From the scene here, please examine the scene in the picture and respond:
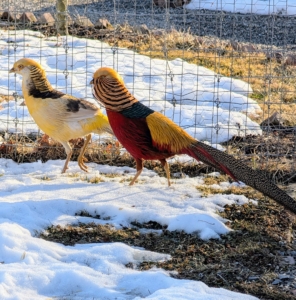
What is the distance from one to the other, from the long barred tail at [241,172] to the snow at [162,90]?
3.45ft

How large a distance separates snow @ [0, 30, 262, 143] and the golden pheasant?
1.38ft

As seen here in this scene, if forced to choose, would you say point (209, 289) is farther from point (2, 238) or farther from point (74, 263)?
point (2, 238)

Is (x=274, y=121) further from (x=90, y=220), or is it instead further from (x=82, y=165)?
(x=90, y=220)

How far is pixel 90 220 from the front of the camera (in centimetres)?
438

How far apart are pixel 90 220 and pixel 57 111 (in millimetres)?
1209

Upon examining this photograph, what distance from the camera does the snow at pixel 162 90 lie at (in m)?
6.15

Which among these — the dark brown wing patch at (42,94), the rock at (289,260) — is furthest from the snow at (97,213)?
the dark brown wing patch at (42,94)

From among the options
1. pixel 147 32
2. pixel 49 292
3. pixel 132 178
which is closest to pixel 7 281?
pixel 49 292

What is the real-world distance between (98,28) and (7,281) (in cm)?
732

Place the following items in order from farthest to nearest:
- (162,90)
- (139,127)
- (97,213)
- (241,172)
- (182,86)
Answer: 1. (182,86)
2. (162,90)
3. (139,127)
4. (97,213)
5. (241,172)

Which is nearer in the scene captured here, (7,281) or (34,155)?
(7,281)

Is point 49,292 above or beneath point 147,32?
beneath

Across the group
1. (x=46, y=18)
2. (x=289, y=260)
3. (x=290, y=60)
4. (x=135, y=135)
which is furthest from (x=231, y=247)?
(x=46, y=18)

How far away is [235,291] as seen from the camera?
11.2ft
